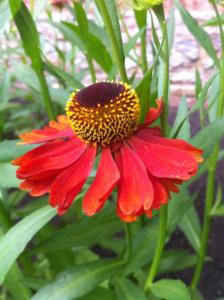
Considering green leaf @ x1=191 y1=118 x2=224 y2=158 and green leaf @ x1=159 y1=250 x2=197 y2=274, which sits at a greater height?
green leaf @ x1=191 y1=118 x2=224 y2=158

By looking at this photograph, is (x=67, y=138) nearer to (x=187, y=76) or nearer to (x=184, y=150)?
(x=184, y=150)

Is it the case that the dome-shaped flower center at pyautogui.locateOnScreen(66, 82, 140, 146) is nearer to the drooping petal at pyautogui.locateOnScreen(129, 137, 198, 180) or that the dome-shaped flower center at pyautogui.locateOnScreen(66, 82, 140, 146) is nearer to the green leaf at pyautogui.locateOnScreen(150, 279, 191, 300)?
the drooping petal at pyautogui.locateOnScreen(129, 137, 198, 180)

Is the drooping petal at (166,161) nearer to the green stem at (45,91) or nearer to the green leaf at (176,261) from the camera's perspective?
the green stem at (45,91)

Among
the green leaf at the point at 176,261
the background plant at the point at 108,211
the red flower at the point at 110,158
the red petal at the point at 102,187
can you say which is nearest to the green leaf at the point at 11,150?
the background plant at the point at 108,211

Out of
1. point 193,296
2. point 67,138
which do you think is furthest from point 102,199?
point 193,296

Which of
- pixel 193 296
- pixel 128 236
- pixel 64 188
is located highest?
pixel 64 188

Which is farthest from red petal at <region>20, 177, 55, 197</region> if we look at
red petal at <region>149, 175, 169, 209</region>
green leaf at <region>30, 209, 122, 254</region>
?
Result: green leaf at <region>30, 209, 122, 254</region>
